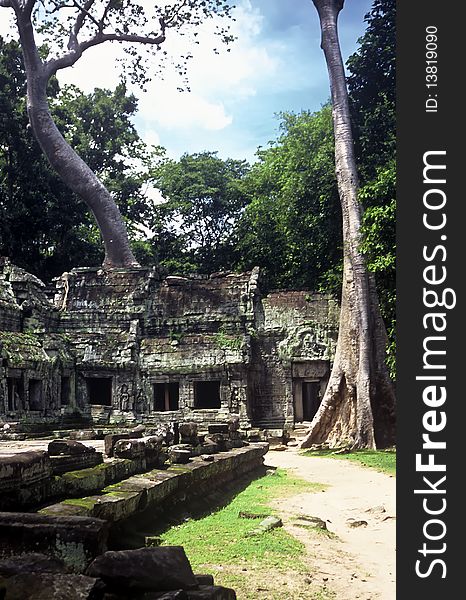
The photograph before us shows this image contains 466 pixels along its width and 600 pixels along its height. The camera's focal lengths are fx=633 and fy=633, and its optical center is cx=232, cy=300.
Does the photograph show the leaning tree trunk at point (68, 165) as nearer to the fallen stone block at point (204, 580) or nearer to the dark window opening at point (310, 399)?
the dark window opening at point (310, 399)

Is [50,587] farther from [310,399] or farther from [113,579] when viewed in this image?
[310,399]

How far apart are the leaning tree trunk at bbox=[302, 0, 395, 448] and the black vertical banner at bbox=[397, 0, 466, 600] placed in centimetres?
1130

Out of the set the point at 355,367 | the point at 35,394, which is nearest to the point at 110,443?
the point at 355,367

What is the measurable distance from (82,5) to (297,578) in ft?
88.0

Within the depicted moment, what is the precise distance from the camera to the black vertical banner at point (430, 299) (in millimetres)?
3291

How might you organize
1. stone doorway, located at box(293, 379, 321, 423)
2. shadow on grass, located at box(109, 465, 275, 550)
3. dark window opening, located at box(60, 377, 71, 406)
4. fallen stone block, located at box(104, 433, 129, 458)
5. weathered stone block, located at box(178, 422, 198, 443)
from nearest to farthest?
1. shadow on grass, located at box(109, 465, 275, 550)
2. fallen stone block, located at box(104, 433, 129, 458)
3. weathered stone block, located at box(178, 422, 198, 443)
4. dark window opening, located at box(60, 377, 71, 406)
5. stone doorway, located at box(293, 379, 321, 423)

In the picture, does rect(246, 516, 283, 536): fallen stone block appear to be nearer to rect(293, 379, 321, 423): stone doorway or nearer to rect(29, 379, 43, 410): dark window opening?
rect(29, 379, 43, 410): dark window opening

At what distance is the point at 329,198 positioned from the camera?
1964 centimetres

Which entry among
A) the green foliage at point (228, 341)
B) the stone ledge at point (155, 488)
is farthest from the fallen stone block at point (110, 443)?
the green foliage at point (228, 341)

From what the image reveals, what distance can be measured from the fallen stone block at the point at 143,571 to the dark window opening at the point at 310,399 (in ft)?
55.7

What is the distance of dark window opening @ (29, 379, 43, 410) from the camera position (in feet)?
56.8

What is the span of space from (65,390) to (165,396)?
3033mm

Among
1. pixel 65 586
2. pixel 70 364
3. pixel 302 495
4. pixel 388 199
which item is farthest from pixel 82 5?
pixel 65 586

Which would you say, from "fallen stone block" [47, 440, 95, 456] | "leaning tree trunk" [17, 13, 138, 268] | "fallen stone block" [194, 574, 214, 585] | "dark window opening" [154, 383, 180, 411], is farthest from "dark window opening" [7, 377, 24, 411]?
"fallen stone block" [194, 574, 214, 585]
